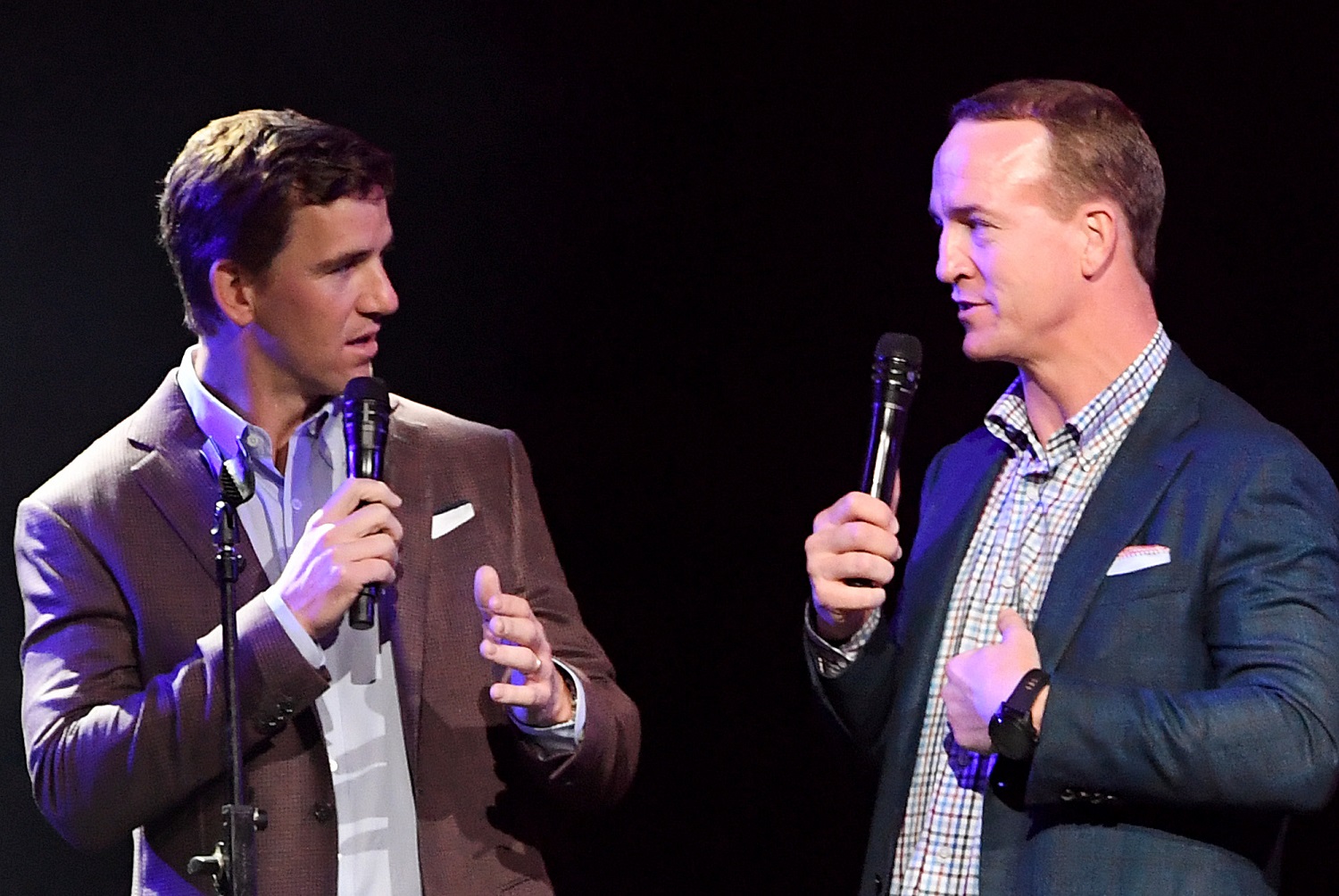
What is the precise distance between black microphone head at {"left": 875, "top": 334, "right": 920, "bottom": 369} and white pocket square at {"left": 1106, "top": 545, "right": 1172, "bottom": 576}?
421 millimetres

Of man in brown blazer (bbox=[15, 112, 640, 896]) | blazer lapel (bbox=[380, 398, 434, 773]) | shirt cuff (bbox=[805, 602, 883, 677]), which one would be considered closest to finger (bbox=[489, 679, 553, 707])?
man in brown blazer (bbox=[15, 112, 640, 896])

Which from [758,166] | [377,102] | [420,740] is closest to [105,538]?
[420,740]

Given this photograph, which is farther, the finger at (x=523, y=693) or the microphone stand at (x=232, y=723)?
the finger at (x=523, y=693)

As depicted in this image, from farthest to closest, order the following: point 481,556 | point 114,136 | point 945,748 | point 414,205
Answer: point 414,205 < point 114,136 < point 481,556 < point 945,748

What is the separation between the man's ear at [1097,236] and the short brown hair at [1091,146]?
0.02 metres

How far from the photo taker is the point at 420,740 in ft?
9.03

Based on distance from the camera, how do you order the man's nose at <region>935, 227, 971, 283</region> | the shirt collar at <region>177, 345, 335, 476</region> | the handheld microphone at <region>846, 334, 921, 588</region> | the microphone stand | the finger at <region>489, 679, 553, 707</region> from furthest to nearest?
the shirt collar at <region>177, 345, 335, 476</region> → the man's nose at <region>935, 227, 971, 283</region> → the finger at <region>489, 679, 553, 707</region> → the handheld microphone at <region>846, 334, 921, 588</region> → the microphone stand

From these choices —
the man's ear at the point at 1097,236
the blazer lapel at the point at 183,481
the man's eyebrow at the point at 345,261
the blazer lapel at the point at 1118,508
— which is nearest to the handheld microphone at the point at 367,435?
the blazer lapel at the point at 183,481

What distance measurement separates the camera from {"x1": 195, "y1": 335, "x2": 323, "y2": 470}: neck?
2.91 m

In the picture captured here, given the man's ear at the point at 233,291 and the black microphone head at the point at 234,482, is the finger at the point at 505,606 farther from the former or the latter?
the man's ear at the point at 233,291

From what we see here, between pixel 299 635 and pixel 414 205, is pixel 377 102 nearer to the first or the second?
pixel 414 205

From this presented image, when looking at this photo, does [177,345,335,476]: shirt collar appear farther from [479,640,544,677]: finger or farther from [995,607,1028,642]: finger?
[995,607,1028,642]: finger

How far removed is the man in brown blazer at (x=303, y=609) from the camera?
8.30 feet

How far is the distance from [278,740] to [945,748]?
1091 millimetres
